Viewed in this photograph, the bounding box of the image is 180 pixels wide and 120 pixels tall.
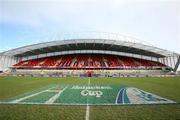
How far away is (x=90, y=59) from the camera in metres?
56.1

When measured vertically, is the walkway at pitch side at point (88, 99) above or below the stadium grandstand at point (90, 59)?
below

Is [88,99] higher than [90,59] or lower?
lower

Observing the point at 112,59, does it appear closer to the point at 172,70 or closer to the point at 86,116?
the point at 172,70

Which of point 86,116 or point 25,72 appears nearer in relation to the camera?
point 86,116

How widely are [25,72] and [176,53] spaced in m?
43.4

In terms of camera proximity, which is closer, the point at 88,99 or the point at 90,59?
the point at 88,99

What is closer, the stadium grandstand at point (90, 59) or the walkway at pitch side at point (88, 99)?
the walkway at pitch side at point (88, 99)

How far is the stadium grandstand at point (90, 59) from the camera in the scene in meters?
47.5

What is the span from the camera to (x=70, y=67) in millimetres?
51875

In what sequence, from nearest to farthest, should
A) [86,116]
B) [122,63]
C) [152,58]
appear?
[86,116] → [122,63] → [152,58]

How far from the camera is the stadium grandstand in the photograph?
47469 millimetres

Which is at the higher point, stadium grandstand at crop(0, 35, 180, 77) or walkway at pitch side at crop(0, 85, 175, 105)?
stadium grandstand at crop(0, 35, 180, 77)

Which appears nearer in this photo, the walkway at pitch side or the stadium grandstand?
the walkway at pitch side

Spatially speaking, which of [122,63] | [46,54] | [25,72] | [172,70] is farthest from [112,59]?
[25,72]
